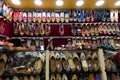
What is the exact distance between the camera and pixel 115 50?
2.94 metres

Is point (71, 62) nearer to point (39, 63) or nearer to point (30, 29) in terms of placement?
point (39, 63)

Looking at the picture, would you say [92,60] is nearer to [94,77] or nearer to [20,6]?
[94,77]

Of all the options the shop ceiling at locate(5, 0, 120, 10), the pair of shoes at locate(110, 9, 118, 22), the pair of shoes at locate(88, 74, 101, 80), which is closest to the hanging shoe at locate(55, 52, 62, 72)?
the pair of shoes at locate(88, 74, 101, 80)

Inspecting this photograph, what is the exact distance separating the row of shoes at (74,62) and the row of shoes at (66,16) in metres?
3.83

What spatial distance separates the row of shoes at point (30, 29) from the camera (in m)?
6.21

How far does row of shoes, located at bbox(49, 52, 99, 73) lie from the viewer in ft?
8.53

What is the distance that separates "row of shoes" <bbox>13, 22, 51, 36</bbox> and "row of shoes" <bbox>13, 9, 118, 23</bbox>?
7.2 inches

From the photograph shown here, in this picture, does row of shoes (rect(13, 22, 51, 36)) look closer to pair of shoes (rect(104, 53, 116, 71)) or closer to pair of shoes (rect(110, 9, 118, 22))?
pair of shoes (rect(110, 9, 118, 22))

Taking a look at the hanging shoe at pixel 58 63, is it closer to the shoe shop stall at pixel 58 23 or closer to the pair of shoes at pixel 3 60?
the pair of shoes at pixel 3 60

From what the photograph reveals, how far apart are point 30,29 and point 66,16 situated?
4.21 ft

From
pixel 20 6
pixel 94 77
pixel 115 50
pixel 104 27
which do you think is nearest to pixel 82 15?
pixel 104 27

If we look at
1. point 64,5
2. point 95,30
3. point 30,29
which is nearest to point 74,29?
point 95,30

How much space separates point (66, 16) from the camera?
21.5ft

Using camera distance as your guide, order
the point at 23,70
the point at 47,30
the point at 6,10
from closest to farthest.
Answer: the point at 23,70 → the point at 6,10 → the point at 47,30
